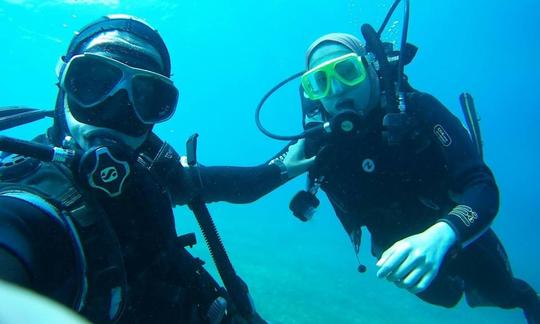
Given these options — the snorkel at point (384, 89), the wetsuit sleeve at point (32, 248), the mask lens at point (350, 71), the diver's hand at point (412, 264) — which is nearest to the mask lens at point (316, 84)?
the mask lens at point (350, 71)

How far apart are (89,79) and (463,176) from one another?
3.17 metres

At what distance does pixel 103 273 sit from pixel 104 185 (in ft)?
1.50

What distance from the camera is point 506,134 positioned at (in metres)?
96.6

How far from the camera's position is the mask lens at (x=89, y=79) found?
2.31m

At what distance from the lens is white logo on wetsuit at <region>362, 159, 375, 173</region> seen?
13.2 ft

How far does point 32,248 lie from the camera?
4.95 feet

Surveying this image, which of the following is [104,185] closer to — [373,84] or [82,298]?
[82,298]

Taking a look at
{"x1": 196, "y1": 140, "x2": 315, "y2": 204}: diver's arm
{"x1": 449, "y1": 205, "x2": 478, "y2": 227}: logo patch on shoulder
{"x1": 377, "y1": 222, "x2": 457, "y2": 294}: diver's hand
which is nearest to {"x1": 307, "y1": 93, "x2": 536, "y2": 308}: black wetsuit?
{"x1": 196, "y1": 140, "x2": 315, "y2": 204}: diver's arm

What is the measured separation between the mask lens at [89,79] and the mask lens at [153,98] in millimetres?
159

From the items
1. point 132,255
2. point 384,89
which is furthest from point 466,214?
point 132,255

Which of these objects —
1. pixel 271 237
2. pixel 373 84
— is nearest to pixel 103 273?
pixel 373 84

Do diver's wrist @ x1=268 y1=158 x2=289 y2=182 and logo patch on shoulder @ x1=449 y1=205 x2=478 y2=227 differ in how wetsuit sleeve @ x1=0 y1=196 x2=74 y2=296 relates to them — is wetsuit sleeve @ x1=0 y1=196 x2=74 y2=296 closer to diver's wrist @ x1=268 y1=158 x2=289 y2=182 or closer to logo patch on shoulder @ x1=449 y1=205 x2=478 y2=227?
logo patch on shoulder @ x1=449 y1=205 x2=478 y2=227

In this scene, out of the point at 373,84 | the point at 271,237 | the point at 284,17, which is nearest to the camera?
the point at 373,84

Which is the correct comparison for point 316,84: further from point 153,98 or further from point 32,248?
point 32,248
